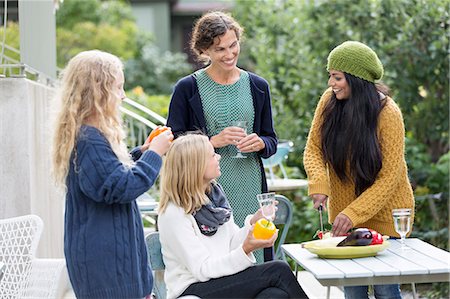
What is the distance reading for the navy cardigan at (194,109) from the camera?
416 cm

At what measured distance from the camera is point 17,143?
5.00 meters

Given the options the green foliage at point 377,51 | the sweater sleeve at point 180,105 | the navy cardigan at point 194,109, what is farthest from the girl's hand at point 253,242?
the green foliage at point 377,51

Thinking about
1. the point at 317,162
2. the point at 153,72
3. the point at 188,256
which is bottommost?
the point at 153,72

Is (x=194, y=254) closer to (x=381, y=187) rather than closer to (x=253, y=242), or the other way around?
(x=253, y=242)

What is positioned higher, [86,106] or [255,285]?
[86,106]

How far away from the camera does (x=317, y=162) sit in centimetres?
410

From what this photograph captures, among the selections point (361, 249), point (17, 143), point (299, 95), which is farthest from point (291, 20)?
point (361, 249)

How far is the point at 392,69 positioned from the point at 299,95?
0.94m

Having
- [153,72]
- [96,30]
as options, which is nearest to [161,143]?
[96,30]

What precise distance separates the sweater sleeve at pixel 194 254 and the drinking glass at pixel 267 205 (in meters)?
0.17

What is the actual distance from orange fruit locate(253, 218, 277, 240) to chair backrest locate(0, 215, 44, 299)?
47.5 inches

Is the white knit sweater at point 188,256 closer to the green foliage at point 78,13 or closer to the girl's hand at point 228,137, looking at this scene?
the girl's hand at point 228,137

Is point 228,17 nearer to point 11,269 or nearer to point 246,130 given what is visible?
point 246,130

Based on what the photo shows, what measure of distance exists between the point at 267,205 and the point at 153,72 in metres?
17.0
